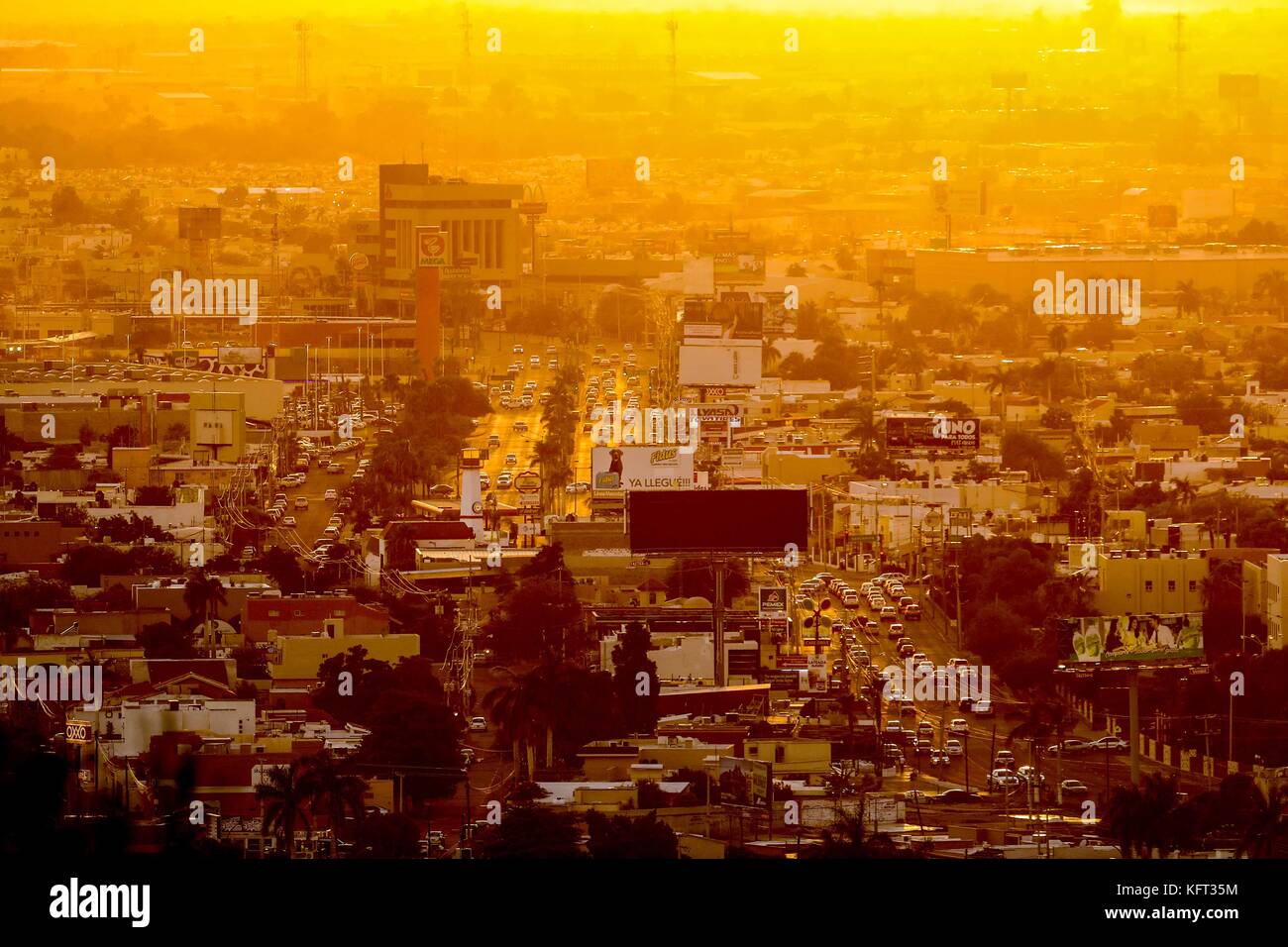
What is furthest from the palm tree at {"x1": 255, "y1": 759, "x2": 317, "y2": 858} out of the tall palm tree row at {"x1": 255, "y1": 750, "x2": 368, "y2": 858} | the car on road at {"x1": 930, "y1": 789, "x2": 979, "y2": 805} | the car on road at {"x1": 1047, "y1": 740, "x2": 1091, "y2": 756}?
the car on road at {"x1": 1047, "y1": 740, "x2": 1091, "y2": 756}

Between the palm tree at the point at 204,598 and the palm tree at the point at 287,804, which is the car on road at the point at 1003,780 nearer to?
the palm tree at the point at 287,804

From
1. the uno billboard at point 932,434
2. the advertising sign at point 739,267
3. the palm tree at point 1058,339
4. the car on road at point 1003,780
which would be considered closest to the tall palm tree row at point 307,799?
the car on road at point 1003,780

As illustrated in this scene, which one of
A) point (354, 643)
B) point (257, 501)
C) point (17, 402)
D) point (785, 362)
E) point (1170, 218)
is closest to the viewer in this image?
point (354, 643)

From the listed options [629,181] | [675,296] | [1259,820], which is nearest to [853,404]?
[675,296]

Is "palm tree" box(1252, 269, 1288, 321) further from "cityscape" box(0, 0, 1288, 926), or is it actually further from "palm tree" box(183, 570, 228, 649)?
"palm tree" box(183, 570, 228, 649)

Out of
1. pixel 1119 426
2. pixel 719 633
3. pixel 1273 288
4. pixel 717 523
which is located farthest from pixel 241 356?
pixel 719 633
